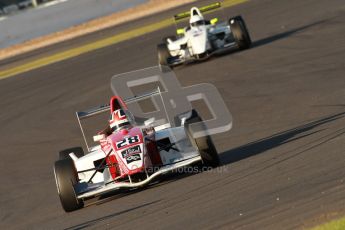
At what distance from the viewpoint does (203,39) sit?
22969 mm

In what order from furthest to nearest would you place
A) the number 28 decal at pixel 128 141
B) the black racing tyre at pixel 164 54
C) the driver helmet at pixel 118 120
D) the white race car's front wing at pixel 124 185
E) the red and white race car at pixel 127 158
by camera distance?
the black racing tyre at pixel 164 54 < the driver helmet at pixel 118 120 < the number 28 decal at pixel 128 141 < the red and white race car at pixel 127 158 < the white race car's front wing at pixel 124 185

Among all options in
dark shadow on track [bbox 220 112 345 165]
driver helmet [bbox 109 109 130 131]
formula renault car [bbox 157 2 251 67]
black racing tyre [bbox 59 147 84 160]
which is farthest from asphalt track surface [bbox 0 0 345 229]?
driver helmet [bbox 109 109 130 131]

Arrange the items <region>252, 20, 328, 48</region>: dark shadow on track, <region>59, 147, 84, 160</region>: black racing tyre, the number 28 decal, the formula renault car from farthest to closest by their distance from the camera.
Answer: <region>252, 20, 328, 48</region>: dark shadow on track, the formula renault car, <region>59, 147, 84, 160</region>: black racing tyre, the number 28 decal

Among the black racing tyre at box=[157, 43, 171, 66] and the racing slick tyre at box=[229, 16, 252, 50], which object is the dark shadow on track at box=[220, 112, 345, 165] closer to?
the racing slick tyre at box=[229, 16, 252, 50]

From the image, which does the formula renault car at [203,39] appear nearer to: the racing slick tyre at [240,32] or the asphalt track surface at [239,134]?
the racing slick tyre at [240,32]

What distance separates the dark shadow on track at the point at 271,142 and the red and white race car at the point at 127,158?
0.65m

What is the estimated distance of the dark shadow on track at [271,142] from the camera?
12.6m

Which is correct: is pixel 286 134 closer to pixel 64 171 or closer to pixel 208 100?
pixel 64 171

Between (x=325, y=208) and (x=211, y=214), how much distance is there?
140 centimetres

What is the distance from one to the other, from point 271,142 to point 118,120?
7.38ft

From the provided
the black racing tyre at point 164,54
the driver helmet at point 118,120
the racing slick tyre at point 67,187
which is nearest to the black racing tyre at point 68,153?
the driver helmet at point 118,120

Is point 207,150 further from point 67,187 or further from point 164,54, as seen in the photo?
point 164,54

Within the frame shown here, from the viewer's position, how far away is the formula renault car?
2314cm

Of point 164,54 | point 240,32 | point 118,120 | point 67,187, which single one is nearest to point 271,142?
point 118,120
